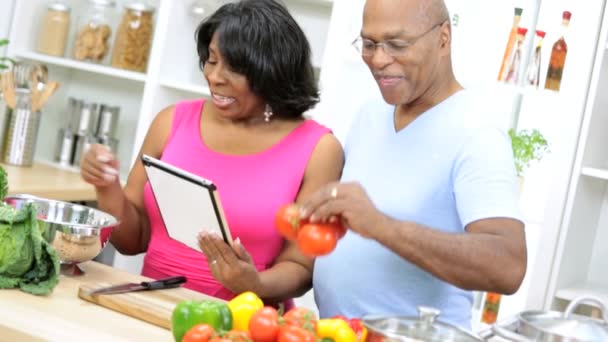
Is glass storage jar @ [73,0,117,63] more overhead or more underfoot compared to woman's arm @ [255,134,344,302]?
more overhead

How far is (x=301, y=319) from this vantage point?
167 centimetres

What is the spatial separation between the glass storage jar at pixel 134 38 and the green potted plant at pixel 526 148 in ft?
4.81

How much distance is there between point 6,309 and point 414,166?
0.83 meters

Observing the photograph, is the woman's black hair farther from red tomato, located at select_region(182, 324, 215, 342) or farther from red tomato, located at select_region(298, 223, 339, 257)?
red tomato, located at select_region(182, 324, 215, 342)

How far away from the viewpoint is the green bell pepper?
5.63 ft

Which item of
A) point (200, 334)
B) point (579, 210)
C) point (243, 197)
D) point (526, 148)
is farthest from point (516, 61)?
point (200, 334)

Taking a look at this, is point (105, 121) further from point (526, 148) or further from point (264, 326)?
point (264, 326)

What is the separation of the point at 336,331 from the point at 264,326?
4.6 inches

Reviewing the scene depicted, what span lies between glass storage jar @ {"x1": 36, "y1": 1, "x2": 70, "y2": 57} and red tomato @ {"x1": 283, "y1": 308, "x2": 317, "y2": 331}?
9.03 ft

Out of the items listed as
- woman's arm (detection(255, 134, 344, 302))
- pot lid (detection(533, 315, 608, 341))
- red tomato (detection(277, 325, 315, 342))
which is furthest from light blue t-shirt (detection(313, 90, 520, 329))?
red tomato (detection(277, 325, 315, 342))

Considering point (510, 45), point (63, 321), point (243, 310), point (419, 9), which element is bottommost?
point (63, 321)

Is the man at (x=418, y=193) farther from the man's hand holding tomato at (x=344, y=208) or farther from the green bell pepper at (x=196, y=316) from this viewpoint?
the green bell pepper at (x=196, y=316)

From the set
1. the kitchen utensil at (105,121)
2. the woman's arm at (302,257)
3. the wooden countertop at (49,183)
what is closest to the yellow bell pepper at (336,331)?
the woman's arm at (302,257)

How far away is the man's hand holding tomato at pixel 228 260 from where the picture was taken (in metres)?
2.10
